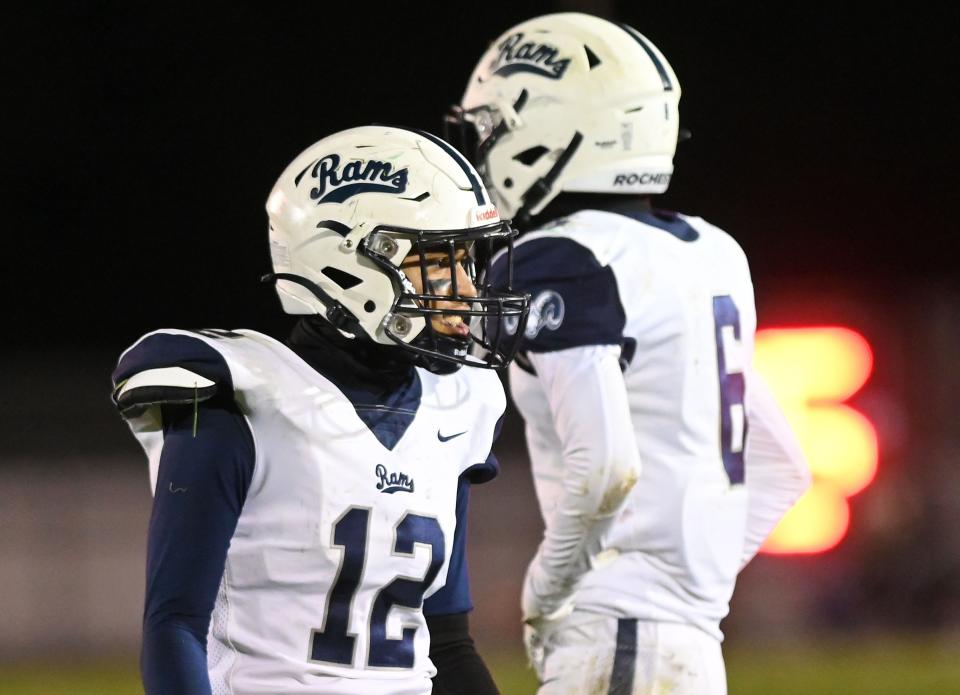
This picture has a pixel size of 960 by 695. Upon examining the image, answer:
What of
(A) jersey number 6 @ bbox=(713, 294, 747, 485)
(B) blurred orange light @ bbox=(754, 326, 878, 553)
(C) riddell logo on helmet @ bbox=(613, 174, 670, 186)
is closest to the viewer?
(A) jersey number 6 @ bbox=(713, 294, 747, 485)

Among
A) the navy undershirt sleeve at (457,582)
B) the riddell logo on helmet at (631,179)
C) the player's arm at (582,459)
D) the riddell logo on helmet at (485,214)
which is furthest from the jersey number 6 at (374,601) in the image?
the riddell logo on helmet at (631,179)

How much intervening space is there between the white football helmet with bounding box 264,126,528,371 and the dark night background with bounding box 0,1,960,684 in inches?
351

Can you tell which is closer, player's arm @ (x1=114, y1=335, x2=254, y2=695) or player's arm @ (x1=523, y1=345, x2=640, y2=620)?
player's arm @ (x1=114, y1=335, x2=254, y2=695)

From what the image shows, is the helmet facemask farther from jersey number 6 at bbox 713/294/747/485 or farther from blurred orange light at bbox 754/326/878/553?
blurred orange light at bbox 754/326/878/553

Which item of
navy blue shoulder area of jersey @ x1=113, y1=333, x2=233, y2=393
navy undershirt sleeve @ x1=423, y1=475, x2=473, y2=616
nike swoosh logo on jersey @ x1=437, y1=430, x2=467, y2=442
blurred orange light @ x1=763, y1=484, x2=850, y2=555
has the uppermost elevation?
navy blue shoulder area of jersey @ x1=113, y1=333, x2=233, y2=393

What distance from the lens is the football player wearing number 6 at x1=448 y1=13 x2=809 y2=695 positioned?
3.32 meters

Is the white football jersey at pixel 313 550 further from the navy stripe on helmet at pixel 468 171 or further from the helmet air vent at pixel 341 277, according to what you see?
the navy stripe on helmet at pixel 468 171

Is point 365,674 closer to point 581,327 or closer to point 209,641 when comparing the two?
point 209,641

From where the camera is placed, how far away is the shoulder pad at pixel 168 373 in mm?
2418

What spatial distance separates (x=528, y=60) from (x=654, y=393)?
87 centimetres

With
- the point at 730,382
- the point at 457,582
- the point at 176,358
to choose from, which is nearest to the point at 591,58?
the point at 730,382

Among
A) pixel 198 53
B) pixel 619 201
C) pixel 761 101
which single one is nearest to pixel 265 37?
pixel 198 53

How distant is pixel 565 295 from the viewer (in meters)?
3.37

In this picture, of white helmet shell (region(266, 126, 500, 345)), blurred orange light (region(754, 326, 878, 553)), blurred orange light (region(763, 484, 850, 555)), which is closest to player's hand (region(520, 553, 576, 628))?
white helmet shell (region(266, 126, 500, 345))
